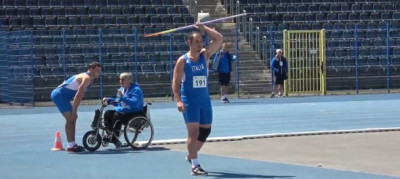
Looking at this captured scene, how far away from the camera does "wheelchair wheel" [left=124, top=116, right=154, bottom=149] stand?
48.6ft

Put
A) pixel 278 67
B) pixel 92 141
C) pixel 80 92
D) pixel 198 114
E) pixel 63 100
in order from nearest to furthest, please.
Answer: pixel 198 114, pixel 80 92, pixel 92 141, pixel 63 100, pixel 278 67

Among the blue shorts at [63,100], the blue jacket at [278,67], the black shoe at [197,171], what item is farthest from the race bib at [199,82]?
the blue jacket at [278,67]

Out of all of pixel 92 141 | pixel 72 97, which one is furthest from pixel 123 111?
pixel 72 97

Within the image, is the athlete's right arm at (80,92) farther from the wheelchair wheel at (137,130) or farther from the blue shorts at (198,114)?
the blue shorts at (198,114)

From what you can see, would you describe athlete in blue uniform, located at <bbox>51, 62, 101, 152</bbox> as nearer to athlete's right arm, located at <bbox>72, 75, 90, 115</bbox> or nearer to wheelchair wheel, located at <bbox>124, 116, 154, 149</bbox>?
athlete's right arm, located at <bbox>72, 75, 90, 115</bbox>

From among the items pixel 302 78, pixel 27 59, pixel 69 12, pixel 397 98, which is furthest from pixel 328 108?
pixel 69 12

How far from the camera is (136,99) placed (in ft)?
48.8

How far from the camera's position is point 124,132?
14.8 metres

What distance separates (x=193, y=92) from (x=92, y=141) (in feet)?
11.8

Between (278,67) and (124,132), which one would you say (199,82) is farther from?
(278,67)

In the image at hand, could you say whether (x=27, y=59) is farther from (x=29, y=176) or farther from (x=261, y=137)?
(x=29, y=176)

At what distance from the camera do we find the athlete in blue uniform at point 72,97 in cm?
1462

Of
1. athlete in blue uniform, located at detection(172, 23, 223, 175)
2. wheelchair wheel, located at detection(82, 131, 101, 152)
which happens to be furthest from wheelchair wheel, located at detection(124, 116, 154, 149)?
athlete in blue uniform, located at detection(172, 23, 223, 175)

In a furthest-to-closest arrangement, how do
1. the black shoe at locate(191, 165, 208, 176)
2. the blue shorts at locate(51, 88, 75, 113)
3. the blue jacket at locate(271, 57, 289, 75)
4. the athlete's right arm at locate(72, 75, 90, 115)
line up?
1. the blue jacket at locate(271, 57, 289, 75)
2. the blue shorts at locate(51, 88, 75, 113)
3. the athlete's right arm at locate(72, 75, 90, 115)
4. the black shoe at locate(191, 165, 208, 176)
